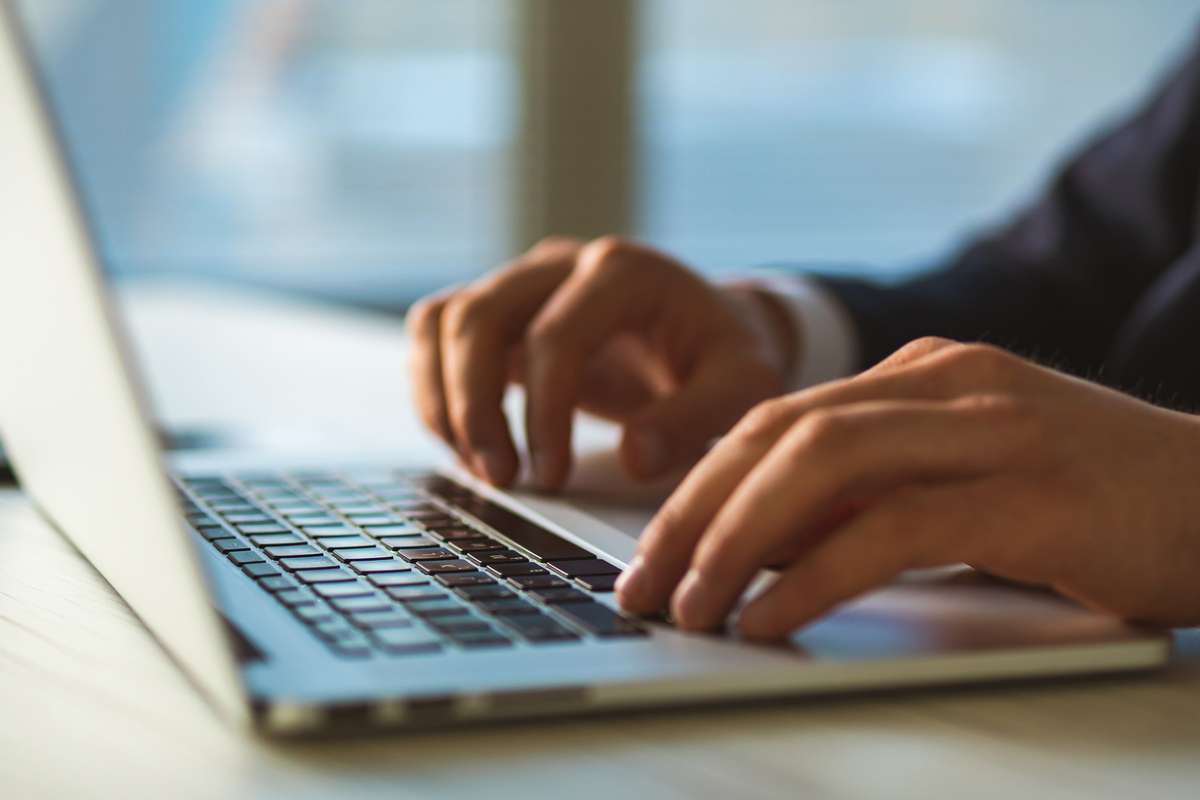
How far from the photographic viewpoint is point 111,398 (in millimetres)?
375

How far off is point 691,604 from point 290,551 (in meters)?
0.17

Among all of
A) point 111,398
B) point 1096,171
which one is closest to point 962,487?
point 111,398

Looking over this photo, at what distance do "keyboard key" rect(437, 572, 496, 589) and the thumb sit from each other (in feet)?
0.77

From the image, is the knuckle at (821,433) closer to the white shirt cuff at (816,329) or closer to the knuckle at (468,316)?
the knuckle at (468,316)

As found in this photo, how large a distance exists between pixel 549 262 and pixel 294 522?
0.28 metres

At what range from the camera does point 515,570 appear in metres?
0.51

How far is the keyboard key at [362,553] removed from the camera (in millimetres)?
524

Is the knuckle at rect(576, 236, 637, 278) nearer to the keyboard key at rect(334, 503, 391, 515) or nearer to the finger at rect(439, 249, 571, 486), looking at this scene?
the finger at rect(439, 249, 571, 486)

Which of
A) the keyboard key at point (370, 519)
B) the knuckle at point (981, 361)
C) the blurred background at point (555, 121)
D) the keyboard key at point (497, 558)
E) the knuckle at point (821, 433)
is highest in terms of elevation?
the knuckle at point (981, 361)

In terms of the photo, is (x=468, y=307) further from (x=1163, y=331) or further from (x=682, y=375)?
(x=1163, y=331)

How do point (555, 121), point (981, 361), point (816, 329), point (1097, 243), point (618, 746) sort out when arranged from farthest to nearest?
point (555, 121) → point (1097, 243) → point (816, 329) → point (981, 361) → point (618, 746)

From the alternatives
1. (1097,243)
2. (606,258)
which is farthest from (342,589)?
(1097,243)

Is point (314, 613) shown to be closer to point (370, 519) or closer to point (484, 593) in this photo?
point (484, 593)

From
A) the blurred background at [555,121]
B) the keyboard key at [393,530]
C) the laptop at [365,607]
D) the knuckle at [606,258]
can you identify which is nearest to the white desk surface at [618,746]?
the laptop at [365,607]
